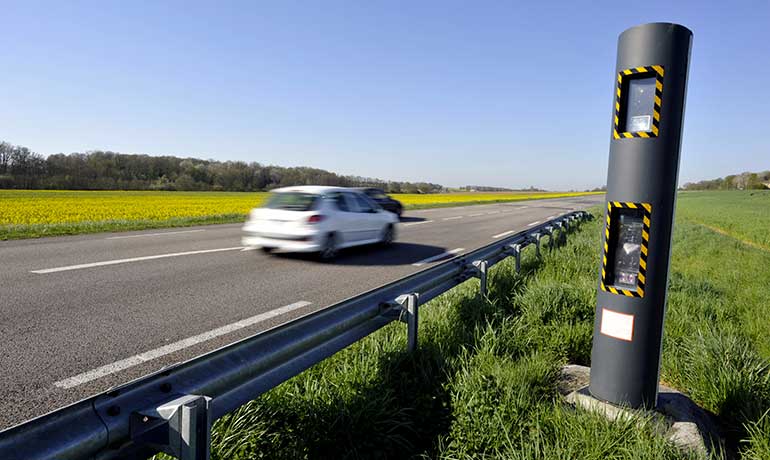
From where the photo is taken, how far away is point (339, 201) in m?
10.0

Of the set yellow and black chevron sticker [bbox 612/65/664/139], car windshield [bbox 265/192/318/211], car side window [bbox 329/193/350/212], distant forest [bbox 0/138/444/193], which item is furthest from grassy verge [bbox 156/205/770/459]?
distant forest [bbox 0/138/444/193]

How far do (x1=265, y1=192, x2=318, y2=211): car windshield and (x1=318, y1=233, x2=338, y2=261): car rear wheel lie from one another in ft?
2.37

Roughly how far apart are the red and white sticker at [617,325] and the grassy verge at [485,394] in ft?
1.67

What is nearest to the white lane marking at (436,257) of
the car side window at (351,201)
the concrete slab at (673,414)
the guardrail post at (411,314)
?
the car side window at (351,201)

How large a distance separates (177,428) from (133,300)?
485cm

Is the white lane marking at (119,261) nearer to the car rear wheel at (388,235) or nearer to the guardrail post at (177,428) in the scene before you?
the car rear wheel at (388,235)

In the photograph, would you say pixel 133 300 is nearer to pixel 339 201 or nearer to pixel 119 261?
pixel 119 261

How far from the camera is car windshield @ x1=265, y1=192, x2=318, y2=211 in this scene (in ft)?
30.6

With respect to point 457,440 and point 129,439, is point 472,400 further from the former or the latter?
point 129,439

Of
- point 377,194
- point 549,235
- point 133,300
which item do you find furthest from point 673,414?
point 377,194

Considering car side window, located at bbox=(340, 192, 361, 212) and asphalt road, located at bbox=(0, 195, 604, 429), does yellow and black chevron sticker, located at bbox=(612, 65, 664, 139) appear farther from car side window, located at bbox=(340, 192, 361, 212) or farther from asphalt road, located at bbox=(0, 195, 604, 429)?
car side window, located at bbox=(340, 192, 361, 212)

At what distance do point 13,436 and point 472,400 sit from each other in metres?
2.12

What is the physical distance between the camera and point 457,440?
8.11 feet

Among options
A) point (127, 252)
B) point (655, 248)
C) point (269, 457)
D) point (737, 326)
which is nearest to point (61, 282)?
point (127, 252)
